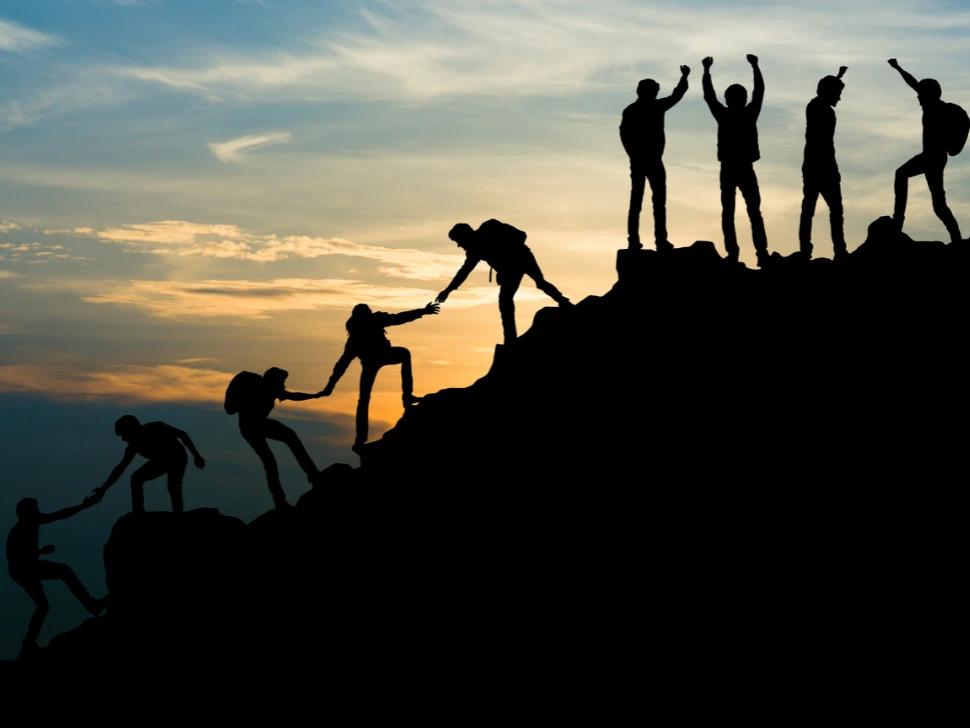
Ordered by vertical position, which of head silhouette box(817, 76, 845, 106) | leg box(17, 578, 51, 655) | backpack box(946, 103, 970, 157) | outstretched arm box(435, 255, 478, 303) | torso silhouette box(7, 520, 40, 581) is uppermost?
head silhouette box(817, 76, 845, 106)

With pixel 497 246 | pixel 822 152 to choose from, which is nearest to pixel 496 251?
pixel 497 246

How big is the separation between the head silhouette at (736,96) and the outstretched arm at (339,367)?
25.9ft

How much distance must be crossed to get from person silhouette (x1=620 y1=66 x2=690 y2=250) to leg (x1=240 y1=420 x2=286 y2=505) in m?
7.69

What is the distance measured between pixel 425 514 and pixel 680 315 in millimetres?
5537

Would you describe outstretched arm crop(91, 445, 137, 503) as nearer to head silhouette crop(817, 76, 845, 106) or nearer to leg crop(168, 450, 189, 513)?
leg crop(168, 450, 189, 513)

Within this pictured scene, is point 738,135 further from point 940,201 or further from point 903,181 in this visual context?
point 940,201

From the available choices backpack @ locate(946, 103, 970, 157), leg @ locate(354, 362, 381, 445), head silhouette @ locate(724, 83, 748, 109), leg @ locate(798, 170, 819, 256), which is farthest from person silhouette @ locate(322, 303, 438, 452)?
backpack @ locate(946, 103, 970, 157)

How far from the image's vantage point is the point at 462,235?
18609 millimetres

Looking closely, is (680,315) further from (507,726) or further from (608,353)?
(507,726)

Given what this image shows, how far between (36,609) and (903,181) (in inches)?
709

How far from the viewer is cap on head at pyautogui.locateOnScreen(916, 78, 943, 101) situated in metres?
18.2

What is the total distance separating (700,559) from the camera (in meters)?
15.4

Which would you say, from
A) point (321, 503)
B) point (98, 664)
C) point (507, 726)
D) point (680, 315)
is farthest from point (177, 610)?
point (680, 315)

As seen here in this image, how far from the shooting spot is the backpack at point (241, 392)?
18.2m
